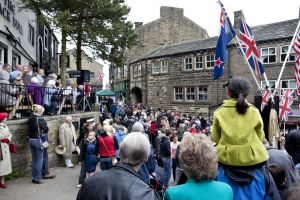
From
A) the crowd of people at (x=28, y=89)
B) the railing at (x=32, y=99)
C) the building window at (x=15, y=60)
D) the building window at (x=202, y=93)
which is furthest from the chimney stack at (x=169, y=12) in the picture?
the crowd of people at (x=28, y=89)

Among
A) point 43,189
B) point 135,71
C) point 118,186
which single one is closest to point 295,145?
point 118,186

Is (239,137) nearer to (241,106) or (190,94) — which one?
(241,106)

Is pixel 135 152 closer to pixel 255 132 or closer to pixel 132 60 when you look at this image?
pixel 255 132

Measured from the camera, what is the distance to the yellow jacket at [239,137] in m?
3.23

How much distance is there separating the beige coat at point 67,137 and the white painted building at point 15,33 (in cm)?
496

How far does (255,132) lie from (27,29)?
2019 centimetres

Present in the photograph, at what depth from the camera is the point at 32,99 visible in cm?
1160

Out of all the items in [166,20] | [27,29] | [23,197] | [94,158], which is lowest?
[23,197]

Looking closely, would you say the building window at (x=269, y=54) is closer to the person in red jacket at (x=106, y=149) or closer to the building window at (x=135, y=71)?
the building window at (x=135, y=71)

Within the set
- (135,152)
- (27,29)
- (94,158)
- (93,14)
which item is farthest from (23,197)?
(27,29)

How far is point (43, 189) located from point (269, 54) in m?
22.3

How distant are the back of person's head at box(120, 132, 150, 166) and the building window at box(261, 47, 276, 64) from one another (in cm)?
2526

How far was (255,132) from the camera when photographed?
3.36 meters

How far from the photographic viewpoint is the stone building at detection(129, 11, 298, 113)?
84.5 feet
